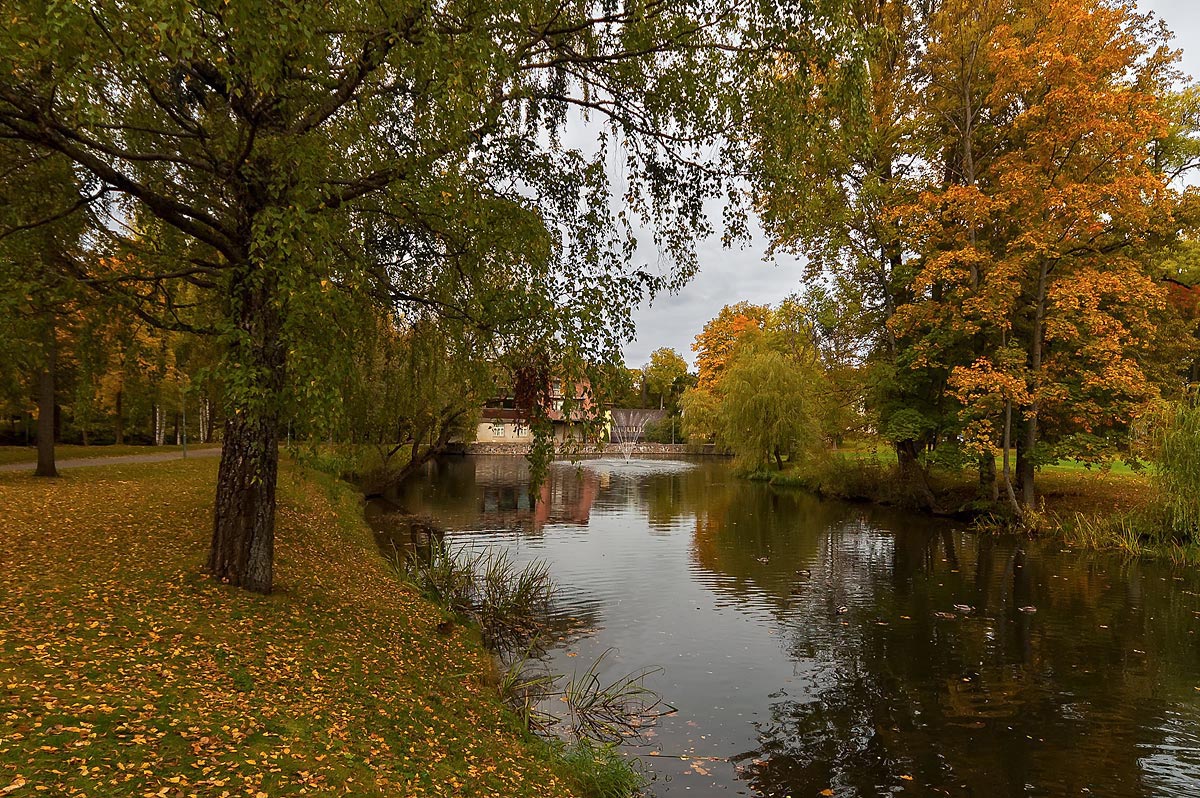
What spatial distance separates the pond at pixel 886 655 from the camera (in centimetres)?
762

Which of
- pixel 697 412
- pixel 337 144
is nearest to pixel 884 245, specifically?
pixel 337 144

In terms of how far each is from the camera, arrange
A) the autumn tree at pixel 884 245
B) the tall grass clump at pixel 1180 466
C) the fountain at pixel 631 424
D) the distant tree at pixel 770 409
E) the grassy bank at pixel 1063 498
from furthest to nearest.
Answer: the fountain at pixel 631 424, the distant tree at pixel 770 409, the autumn tree at pixel 884 245, the grassy bank at pixel 1063 498, the tall grass clump at pixel 1180 466

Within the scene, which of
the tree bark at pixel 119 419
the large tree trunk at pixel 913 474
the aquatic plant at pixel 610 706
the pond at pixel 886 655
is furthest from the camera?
the tree bark at pixel 119 419

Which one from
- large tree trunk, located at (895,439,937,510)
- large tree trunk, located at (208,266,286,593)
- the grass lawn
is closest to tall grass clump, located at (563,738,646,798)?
large tree trunk, located at (208,266,286,593)

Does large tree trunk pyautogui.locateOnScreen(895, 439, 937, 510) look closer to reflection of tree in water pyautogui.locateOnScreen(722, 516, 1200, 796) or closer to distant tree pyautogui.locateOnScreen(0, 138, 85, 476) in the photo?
reflection of tree in water pyautogui.locateOnScreen(722, 516, 1200, 796)

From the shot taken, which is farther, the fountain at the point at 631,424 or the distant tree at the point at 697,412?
the fountain at the point at 631,424

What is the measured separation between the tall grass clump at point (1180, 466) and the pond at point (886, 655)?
1.67 metres

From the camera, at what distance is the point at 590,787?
21.8 ft

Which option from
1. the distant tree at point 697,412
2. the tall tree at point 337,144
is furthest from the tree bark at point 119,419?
the distant tree at point 697,412

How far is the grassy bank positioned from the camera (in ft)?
62.2

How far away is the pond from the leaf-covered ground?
102 inches

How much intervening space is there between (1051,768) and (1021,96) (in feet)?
77.7

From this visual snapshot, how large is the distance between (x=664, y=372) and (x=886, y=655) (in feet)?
289

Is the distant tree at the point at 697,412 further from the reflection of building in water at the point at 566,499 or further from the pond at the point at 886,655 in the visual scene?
the pond at the point at 886,655
